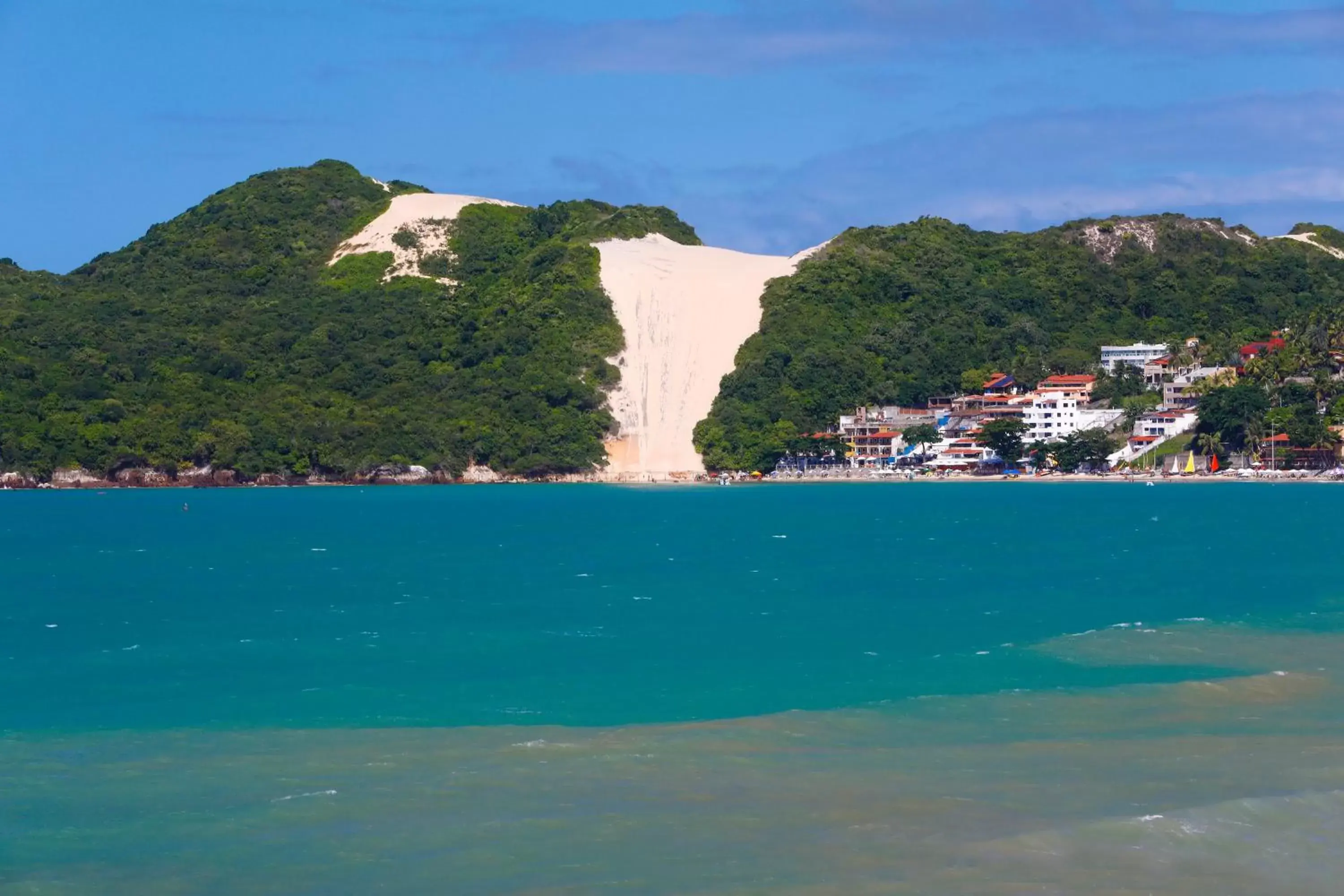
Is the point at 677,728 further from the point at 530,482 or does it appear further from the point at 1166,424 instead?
the point at 530,482

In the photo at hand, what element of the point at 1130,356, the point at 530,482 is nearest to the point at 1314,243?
the point at 1130,356

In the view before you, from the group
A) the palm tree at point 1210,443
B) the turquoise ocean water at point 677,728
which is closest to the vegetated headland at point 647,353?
the palm tree at point 1210,443

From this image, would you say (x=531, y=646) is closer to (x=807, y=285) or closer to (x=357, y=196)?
(x=807, y=285)

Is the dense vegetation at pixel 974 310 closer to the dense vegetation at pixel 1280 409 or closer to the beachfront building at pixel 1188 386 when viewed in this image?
the beachfront building at pixel 1188 386

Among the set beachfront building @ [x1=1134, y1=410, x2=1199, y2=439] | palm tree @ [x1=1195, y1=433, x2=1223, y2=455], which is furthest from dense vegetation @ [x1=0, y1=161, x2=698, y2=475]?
palm tree @ [x1=1195, y1=433, x2=1223, y2=455]

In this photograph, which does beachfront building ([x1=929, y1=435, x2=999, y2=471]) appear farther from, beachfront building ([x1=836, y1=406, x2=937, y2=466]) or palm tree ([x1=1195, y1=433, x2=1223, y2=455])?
palm tree ([x1=1195, y1=433, x2=1223, y2=455])

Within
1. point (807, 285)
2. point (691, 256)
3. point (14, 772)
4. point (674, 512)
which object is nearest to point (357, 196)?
point (691, 256)
